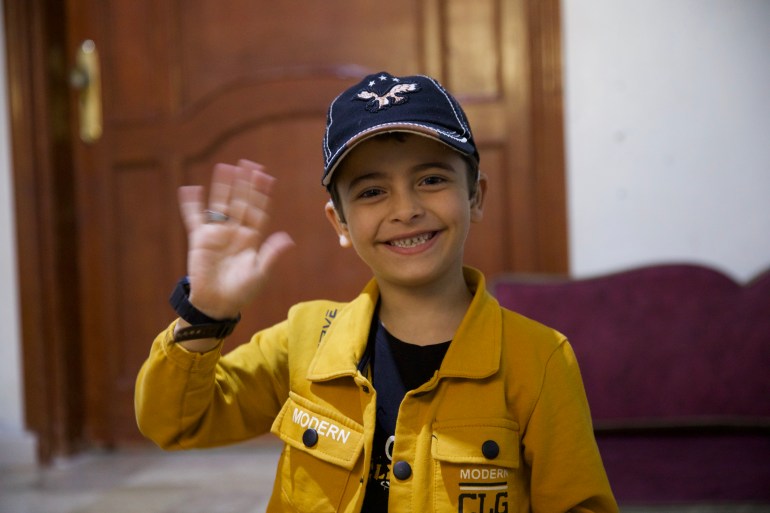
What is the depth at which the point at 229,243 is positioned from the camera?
904 mm

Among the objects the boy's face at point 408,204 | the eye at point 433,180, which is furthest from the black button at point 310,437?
the eye at point 433,180

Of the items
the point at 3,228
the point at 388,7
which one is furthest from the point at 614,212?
the point at 3,228

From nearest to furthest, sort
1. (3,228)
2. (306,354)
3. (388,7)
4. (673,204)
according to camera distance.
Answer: (306,354)
(673,204)
(388,7)
(3,228)

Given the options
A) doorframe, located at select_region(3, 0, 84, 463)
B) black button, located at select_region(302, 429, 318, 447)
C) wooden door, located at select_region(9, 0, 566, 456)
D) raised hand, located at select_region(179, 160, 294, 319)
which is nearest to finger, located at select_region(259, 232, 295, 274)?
raised hand, located at select_region(179, 160, 294, 319)

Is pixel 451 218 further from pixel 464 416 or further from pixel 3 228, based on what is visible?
pixel 3 228

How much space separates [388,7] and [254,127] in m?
0.54

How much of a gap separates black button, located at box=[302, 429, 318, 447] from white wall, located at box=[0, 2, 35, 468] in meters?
1.86

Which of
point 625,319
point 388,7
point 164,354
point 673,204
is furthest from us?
point 388,7

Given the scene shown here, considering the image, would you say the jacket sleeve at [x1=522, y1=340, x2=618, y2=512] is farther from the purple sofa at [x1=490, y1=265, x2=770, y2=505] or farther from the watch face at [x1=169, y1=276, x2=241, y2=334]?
the purple sofa at [x1=490, y1=265, x2=770, y2=505]

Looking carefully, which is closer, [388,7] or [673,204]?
[673,204]

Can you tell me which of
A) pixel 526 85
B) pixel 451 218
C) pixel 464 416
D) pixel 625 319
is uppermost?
pixel 526 85

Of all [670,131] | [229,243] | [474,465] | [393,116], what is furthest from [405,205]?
[670,131]

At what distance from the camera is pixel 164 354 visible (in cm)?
89

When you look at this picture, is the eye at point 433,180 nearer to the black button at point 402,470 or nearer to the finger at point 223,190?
the finger at point 223,190
